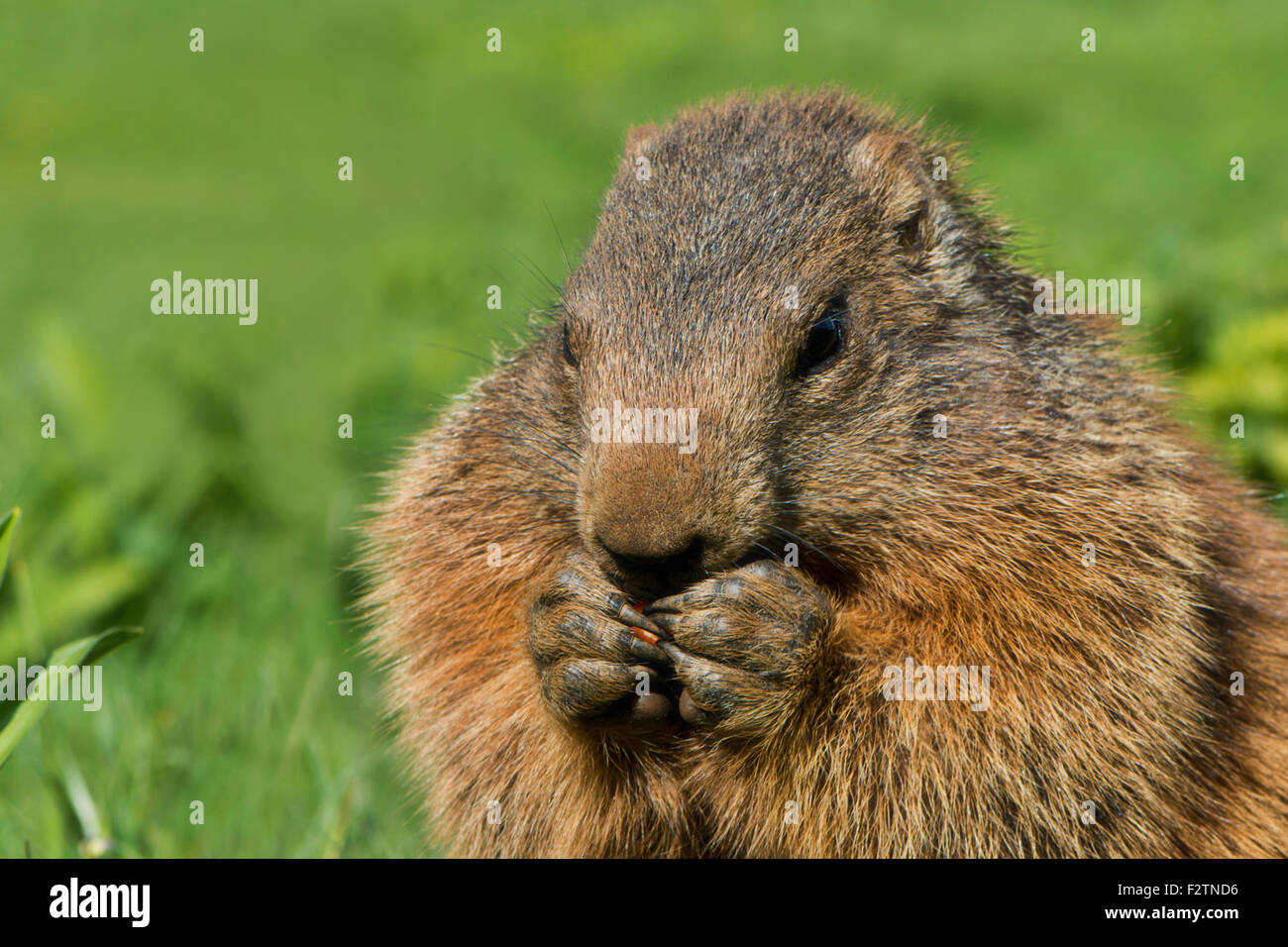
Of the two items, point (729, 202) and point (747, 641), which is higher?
point (729, 202)

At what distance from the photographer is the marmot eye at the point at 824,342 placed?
11.8 feet

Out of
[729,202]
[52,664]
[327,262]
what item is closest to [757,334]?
[729,202]

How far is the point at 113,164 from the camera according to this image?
15.9 meters

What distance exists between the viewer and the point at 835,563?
3.66 m

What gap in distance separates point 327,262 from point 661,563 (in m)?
9.75

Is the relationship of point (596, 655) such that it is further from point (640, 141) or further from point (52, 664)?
point (640, 141)

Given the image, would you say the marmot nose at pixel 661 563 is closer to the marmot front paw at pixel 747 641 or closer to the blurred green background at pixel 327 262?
the marmot front paw at pixel 747 641

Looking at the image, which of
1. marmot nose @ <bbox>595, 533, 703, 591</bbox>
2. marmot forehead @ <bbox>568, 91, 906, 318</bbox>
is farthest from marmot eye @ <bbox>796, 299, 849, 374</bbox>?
marmot nose @ <bbox>595, 533, 703, 591</bbox>

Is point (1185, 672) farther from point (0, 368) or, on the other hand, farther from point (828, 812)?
point (0, 368)

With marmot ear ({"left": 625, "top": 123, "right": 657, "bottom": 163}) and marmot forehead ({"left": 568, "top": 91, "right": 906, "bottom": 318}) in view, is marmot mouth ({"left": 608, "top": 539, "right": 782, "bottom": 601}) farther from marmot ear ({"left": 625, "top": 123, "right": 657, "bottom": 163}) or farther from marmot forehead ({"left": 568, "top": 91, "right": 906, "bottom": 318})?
marmot ear ({"left": 625, "top": 123, "right": 657, "bottom": 163})

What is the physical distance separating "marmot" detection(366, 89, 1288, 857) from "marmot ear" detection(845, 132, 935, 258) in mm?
14

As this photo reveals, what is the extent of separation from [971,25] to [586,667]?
15.6 metres

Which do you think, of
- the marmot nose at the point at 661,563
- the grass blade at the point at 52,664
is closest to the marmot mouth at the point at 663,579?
the marmot nose at the point at 661,563
